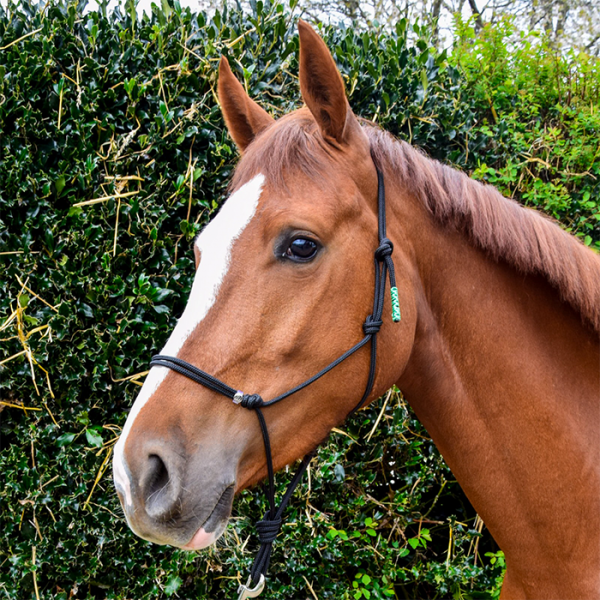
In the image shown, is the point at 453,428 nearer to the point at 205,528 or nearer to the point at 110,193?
the point at 205,528

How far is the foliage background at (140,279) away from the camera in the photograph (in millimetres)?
2615

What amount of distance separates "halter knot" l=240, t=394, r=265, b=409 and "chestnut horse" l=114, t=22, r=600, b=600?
24 mm

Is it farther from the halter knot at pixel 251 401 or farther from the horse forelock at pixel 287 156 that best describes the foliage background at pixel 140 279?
the halter knot at pixel 251 401

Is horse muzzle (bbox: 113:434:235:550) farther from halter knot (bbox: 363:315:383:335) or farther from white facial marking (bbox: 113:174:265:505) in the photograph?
halter knot (bbox: 363:315:383:335)

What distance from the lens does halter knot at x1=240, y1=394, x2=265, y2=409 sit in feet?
4.26

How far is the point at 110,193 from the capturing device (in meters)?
2.72

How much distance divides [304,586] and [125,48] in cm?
323

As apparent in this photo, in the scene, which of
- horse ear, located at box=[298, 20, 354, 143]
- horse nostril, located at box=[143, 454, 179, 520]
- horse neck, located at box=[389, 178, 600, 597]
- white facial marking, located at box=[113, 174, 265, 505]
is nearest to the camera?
horse nostril, located at box=[143, 454, 179, 520]

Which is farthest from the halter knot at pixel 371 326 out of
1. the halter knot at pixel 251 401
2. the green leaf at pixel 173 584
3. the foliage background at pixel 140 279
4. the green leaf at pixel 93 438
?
the green leaf at pixel 173 584

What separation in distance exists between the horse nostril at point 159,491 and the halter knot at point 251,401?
239mm

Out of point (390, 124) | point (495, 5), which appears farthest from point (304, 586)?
point (495, 5)

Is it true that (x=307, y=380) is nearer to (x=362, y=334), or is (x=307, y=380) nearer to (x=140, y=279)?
(x=362, y=334)

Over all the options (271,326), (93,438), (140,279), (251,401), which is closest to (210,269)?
(271,326)

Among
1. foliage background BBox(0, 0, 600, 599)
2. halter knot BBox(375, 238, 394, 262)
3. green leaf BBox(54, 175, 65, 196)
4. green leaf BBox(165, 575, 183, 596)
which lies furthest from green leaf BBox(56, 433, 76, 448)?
halter knot BBox(375, 238, 394, 262)
